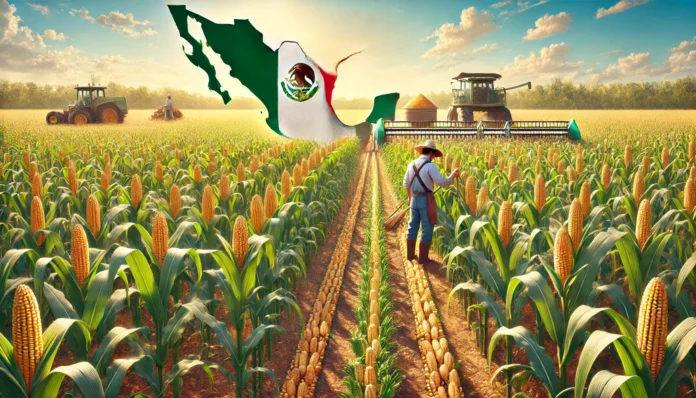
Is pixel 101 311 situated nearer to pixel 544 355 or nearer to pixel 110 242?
pixel 110 242

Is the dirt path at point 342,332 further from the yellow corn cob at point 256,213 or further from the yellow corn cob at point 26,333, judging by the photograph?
the yellow corn cob at point 26,333

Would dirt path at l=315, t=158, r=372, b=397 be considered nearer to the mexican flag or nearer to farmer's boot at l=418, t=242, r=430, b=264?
farmer's boot at l=418, t=242, r=430, b=264

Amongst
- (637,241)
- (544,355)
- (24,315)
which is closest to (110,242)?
(24,315)

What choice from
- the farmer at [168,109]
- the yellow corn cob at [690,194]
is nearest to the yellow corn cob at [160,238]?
the yellow corn cob at [690,194]

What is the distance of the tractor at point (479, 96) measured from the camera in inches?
1211

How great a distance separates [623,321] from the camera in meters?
2.71

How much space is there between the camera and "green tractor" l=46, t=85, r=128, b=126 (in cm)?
3231

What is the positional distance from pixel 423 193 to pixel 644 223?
4.20m

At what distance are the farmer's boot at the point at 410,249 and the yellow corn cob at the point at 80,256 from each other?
555cm

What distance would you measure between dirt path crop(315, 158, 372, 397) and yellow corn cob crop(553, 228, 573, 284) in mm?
2238

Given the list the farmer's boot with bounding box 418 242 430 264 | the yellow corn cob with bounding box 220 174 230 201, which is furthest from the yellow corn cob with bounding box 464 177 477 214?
the yellow corn cob with bounding box 220 174 230 201

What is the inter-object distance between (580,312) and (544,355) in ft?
1.54

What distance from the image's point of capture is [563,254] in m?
3.64

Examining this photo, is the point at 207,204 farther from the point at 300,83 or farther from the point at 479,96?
the point at 479,96
